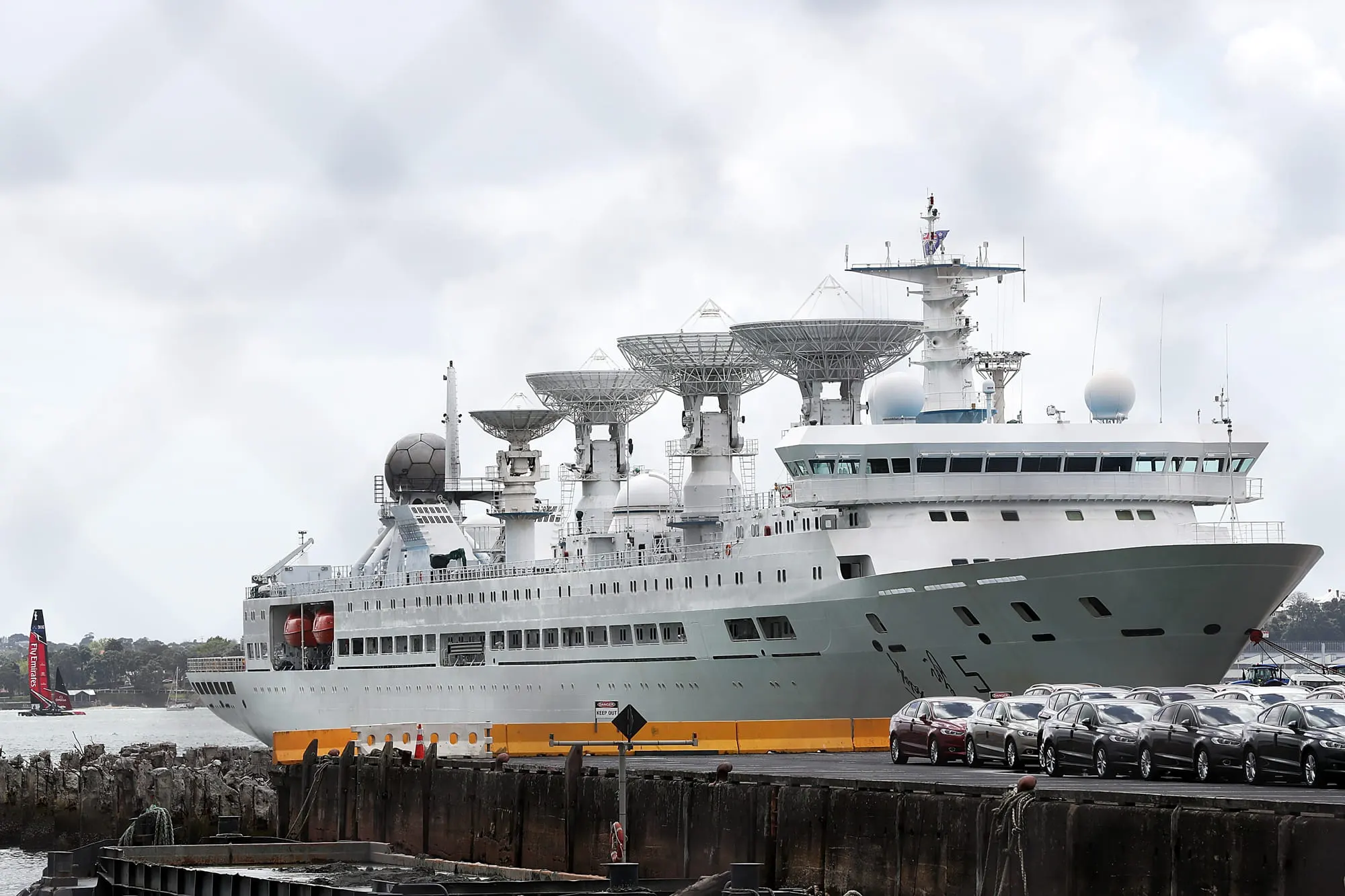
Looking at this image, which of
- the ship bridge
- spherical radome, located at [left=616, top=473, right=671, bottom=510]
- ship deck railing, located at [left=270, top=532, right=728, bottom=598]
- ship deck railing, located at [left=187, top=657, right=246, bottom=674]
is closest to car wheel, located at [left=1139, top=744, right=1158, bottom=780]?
the ship bridge

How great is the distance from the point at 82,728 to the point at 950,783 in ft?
576

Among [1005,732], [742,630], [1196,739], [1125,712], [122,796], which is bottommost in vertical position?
[122,796]

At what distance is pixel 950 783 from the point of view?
2777cm

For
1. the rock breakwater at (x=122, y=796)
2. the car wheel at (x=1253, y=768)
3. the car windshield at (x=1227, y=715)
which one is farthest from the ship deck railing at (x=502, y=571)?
the car wheel at (x=1253, y=768)

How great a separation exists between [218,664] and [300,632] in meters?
9.70

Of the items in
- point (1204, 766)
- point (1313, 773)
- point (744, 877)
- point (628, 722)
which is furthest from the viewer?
point (628, 722)

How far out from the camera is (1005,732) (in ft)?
117

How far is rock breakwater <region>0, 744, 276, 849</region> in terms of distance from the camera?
52.9 meters

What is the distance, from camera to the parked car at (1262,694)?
34.2 meters

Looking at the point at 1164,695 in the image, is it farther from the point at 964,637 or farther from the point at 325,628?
the point at 325,628

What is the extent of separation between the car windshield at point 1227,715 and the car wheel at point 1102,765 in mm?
2124

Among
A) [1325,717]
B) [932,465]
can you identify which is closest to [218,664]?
[932,465]

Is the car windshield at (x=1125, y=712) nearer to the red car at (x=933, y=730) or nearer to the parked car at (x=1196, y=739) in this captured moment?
the parked car at (x=1196, y=739)

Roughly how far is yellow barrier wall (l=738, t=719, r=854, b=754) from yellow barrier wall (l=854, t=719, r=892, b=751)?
25cm
